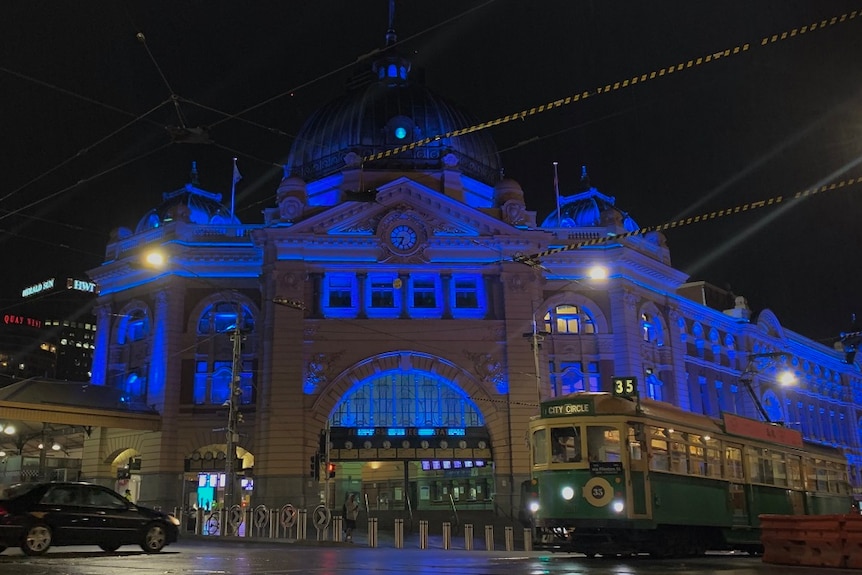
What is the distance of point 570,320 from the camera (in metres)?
47.3

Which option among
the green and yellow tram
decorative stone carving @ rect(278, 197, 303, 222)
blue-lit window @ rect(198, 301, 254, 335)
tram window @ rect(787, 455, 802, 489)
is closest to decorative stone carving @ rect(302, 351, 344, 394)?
blue-lit window @ rect(198, 301, 254, 335)

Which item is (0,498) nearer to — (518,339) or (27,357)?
(518,339)

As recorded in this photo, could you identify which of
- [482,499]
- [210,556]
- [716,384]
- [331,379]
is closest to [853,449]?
[716,384]

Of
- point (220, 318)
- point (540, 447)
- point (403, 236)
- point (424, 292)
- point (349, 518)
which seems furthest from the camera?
point (220, 318)

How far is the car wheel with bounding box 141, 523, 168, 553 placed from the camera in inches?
739

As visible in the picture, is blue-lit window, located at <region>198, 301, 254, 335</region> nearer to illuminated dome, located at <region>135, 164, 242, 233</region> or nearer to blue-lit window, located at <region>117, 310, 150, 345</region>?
blue-lit window, located at <region>117, 310, 150, 345</region>

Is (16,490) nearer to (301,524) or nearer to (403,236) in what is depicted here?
(301,524)

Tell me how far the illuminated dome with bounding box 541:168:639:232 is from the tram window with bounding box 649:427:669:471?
31.0 metres

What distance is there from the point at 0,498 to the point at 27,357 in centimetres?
12278

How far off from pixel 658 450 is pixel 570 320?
27473 mm

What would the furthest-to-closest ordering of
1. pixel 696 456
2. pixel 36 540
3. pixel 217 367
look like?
1. pixel 217 367
2. pixel 696 456
3. pixel 36 540

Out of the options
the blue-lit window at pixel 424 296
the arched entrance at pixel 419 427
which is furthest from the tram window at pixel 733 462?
the blue-lit window at pixel 424 296

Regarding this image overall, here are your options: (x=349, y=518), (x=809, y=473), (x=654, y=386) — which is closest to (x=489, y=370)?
(x=654, y=386)

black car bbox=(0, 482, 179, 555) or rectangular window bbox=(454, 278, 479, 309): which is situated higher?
rectangular window bbox=(454, 278, 479, 309)
